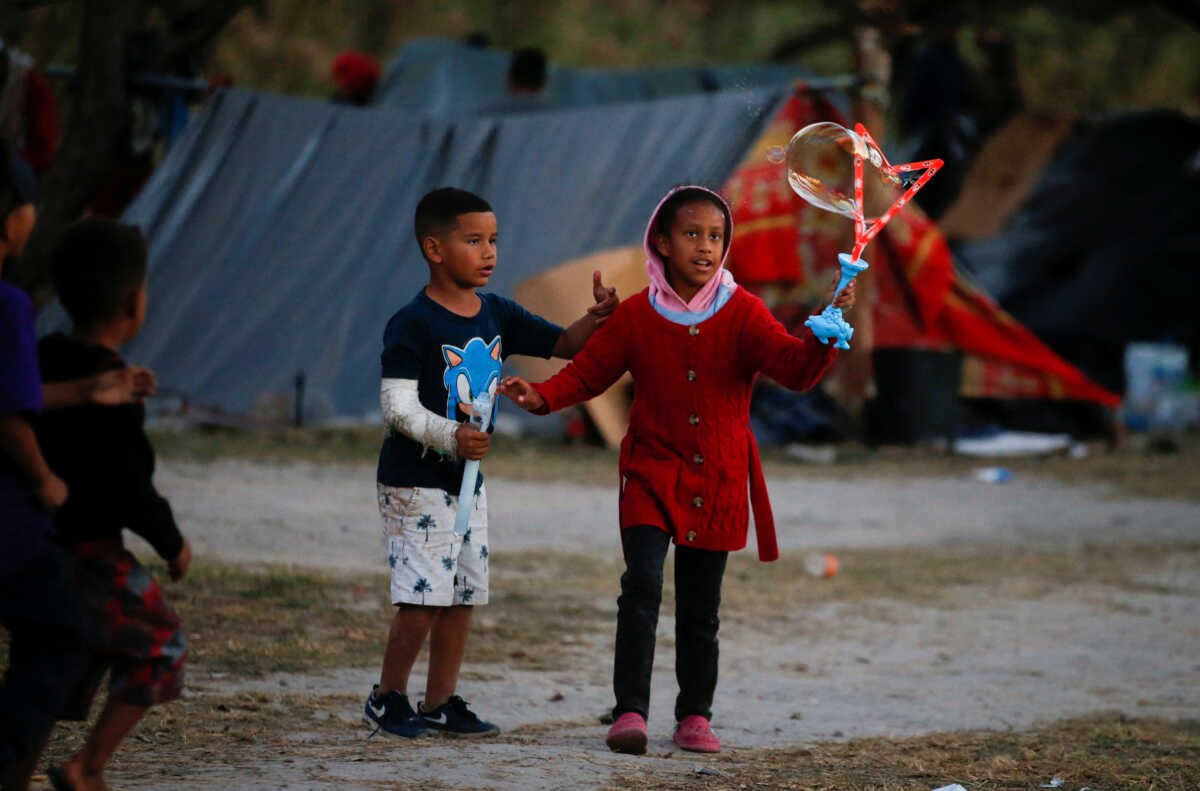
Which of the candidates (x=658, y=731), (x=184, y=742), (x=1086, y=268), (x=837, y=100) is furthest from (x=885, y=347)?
(x=184, y=742)

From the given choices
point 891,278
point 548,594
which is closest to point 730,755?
point 548,594

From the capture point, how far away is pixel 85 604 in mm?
3184

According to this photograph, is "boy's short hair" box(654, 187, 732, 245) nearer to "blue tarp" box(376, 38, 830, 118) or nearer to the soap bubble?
the soap bubble

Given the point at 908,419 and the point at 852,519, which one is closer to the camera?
the point at 852,519

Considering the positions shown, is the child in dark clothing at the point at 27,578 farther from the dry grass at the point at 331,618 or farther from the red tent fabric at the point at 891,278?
the red tent fabric at the point at 891,278

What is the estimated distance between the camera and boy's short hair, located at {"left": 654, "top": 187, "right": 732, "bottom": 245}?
427cm

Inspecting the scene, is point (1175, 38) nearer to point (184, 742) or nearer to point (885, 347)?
point (885, 347)

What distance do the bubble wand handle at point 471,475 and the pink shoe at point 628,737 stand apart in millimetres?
626

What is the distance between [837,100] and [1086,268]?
146 inches

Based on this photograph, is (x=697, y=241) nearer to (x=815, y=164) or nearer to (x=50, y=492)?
(x=815, y=164)

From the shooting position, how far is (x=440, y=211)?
420 cm

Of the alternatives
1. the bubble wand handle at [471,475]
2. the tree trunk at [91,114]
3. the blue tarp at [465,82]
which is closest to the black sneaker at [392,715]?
the bubble wand handle at [471,475]

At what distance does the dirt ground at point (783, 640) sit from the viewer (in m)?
3.97

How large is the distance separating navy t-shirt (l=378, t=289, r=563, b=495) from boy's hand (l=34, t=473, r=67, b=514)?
1.12 m
